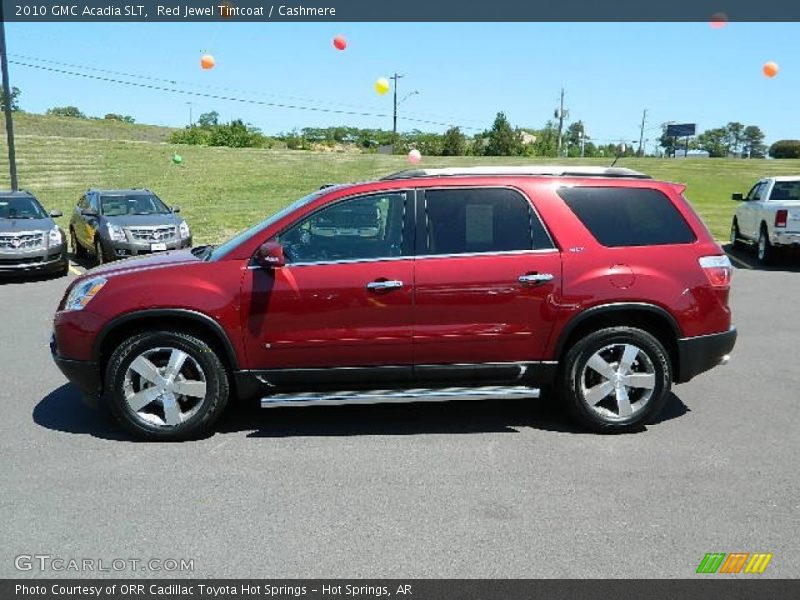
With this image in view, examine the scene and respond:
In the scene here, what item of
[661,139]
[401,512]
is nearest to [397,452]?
[401,512]

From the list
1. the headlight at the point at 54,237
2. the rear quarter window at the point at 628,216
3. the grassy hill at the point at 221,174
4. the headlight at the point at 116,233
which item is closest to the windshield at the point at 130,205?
the headlight at the point at 116,233

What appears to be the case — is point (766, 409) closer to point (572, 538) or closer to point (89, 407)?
point (572, 538)

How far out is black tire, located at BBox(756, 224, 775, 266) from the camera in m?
13.1

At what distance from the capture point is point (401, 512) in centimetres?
382

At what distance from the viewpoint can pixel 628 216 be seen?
510cm

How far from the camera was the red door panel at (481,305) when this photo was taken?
4.80m

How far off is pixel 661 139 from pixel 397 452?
139m

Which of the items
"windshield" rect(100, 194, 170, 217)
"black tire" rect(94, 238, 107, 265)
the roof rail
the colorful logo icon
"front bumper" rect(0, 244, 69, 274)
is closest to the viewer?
the colorful logo icon

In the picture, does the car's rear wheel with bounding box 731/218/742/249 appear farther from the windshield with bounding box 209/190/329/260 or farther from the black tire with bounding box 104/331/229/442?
the black tire with bounding box 104/331/229/442

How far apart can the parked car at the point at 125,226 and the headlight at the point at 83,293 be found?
8.46m

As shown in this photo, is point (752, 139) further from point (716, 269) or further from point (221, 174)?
point (716, 269)

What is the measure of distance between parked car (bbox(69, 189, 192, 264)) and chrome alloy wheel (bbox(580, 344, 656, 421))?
33.0 feet

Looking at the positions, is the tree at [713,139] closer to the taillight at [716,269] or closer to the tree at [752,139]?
the tree at [752,139]

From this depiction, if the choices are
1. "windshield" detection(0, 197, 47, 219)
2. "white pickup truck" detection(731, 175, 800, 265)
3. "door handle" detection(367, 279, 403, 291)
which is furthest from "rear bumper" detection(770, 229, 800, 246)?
"windshield" detection(0, 197, 47, 219)
